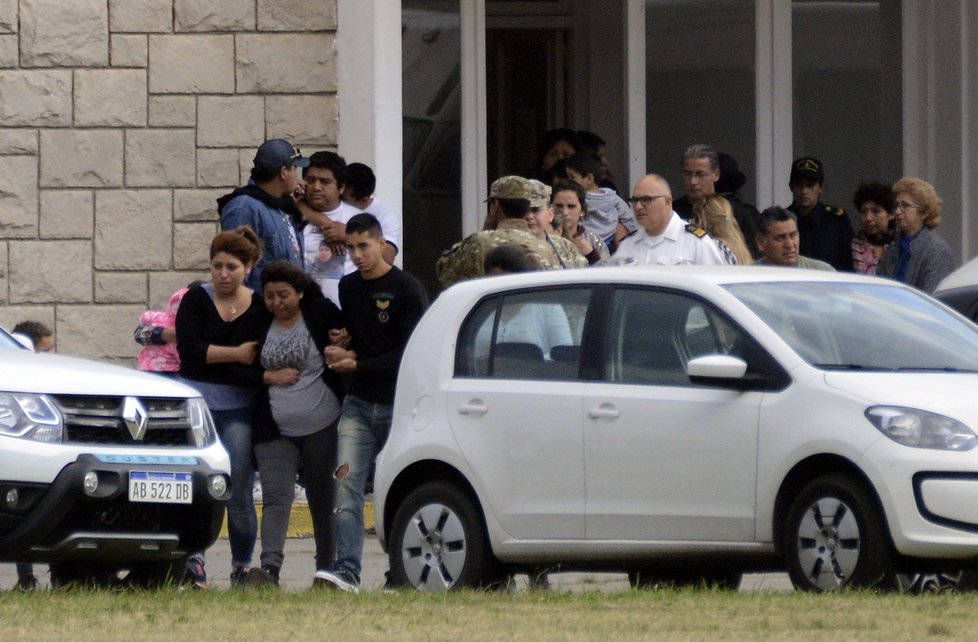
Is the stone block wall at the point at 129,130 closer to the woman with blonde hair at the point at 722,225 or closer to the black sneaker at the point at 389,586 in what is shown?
the woman with blonde hair at the point at 722,225

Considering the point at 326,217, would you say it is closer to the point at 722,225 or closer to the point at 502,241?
the point at 722,225

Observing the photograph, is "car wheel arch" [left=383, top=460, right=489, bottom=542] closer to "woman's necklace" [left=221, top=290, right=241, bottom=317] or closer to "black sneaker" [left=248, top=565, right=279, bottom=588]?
"black sneaker" [left=248, top=565, right=279, bottom=588]

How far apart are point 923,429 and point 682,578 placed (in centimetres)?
208

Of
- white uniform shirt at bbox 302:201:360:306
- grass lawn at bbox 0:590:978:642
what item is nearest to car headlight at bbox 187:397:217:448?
grass lawn at bbox 0:590:978:642

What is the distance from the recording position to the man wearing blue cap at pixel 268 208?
12805mm

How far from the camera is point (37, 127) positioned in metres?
15.2

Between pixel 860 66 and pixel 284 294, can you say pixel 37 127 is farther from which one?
pixel 860 66

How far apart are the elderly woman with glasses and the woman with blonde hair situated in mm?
1308

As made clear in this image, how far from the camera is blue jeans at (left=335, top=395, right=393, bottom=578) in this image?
35.6ft

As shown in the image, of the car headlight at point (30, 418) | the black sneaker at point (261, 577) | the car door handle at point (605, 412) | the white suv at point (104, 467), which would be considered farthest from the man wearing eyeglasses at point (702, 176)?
the car headlight at point (30, 418)

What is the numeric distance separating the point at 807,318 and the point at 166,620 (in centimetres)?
287

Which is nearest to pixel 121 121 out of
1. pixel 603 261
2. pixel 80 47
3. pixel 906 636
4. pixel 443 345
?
pixel 80 47

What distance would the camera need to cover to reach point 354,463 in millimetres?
10906

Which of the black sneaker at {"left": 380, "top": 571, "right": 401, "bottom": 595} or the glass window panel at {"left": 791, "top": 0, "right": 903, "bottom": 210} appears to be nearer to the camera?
the black sneaker at {"left": 380, "top": 571, "right": 401, "bottom": 595}
